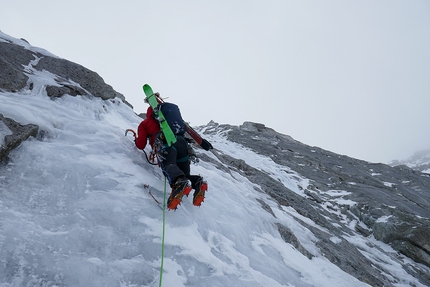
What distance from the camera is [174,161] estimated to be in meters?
5.36

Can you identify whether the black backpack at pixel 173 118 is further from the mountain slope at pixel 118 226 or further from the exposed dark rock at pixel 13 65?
the exposed dark rock at pixel 13 65

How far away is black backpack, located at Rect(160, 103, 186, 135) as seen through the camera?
576 cm

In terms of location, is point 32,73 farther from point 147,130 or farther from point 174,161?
point 174,161

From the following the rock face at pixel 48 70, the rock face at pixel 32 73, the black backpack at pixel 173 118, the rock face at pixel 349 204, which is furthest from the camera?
the rock face at pixel 349 204

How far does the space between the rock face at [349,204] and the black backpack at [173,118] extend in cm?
371

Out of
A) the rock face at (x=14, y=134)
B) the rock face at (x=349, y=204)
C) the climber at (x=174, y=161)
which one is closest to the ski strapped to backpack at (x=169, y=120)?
the climber at (x=174, y=161)

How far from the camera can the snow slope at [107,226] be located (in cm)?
322

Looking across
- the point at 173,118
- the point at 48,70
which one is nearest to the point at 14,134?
the point at 173,118

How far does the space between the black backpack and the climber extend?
123 millimetres

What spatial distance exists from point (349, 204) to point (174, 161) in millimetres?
12529

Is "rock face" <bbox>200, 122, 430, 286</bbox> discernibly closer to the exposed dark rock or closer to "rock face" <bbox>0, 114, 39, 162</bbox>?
"rock face" <bbox>0, 114, 39, 162</bbox>

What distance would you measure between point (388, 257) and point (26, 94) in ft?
39.9

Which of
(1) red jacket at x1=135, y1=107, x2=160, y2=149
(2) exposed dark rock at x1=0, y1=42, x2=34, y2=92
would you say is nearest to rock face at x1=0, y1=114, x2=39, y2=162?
(1) red jacket at x1=135, y1=107, x2=160, y2=149

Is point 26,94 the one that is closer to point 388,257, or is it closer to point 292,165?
point 388,257
